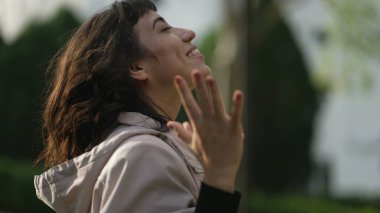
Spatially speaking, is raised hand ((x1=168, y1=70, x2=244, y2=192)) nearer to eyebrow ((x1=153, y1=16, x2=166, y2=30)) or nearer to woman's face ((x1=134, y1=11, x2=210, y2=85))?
woman's face ((x1=134, y1=11, x2=210, y2=85))

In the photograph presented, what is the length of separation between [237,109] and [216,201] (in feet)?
0.63

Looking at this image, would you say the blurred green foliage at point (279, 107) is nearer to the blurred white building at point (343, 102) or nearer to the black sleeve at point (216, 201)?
the blurred white building at point (343, 102)

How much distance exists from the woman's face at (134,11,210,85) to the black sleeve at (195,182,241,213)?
0.44 metres

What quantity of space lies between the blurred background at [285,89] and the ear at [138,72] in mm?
9005

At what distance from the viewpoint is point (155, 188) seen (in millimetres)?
2020

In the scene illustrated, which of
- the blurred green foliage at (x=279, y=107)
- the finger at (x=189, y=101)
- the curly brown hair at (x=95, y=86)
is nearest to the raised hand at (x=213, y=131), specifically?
the finger at (x=189, y=101)

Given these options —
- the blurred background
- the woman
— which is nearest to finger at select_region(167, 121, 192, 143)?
the woman

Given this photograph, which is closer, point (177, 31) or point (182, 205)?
point (182, 205)

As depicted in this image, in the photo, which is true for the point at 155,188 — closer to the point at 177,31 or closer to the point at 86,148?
the point at 86,148

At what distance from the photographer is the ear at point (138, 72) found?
90.5 inches

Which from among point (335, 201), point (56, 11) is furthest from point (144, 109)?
point (56, 11)

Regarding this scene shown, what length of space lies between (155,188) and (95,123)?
0.30 m

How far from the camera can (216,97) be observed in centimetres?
186

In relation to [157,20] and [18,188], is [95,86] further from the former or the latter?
[18,188]
